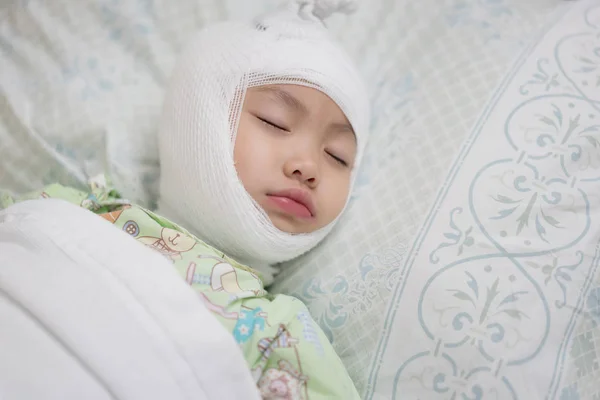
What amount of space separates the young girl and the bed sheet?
69 millimetres

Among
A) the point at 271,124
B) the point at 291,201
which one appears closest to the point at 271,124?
the point at 271,124

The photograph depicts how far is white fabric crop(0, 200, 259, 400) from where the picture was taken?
68 centimetres

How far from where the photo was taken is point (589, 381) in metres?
0.82

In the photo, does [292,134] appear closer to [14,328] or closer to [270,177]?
[270,177]

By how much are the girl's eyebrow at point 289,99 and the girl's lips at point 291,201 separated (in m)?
0.15

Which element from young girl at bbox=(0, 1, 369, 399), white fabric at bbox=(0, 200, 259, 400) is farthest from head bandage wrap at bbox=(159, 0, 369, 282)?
white fabric at bbox=(0, 200, 259, 400)

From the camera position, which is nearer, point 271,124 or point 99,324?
point 99,324

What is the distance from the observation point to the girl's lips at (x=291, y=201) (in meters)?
0.95

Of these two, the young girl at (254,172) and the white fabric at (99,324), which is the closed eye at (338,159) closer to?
the young girl at (254,172)

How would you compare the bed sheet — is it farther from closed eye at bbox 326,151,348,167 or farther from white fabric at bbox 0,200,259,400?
white fabric at bbox 0,200,259,400

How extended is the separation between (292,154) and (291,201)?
83mm

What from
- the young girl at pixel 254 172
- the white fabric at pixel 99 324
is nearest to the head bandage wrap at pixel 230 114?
the young girl at pixel 254 172

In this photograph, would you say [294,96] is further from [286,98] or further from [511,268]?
[511,268]

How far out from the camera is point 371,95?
126 cm
